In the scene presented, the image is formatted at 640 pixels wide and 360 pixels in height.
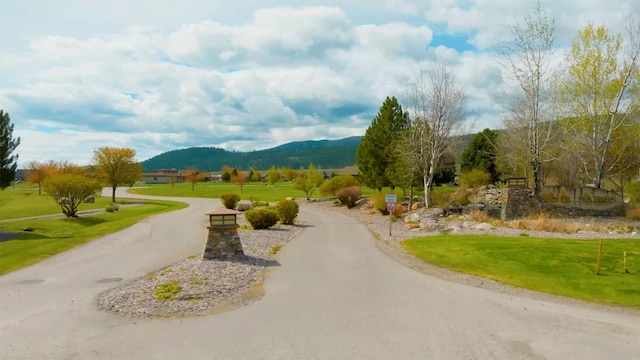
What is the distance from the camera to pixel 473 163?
66875 mm

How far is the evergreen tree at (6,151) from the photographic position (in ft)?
127

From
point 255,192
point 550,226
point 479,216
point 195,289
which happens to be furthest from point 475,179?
point 255,192

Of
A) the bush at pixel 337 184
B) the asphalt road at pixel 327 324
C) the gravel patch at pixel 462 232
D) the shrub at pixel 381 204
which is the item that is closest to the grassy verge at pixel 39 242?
the asphalt road at pixel 327 324

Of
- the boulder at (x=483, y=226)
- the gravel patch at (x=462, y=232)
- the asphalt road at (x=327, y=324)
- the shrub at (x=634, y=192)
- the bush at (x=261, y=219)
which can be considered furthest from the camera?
the shrub at (x=634, y=192)

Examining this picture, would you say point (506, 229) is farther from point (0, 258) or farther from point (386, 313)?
point (0, 258)

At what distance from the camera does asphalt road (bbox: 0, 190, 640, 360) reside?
8422mm

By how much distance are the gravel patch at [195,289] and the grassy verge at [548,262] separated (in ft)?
24.2

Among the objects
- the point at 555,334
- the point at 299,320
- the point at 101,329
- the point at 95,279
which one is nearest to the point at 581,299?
the point at 555,334

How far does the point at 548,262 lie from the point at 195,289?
1220 cm

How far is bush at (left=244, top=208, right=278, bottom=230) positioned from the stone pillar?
10896 millimetres

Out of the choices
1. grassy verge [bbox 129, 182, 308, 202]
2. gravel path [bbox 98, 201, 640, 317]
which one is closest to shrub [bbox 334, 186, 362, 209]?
grassy verge [bbox 129, 182, 308, 202]

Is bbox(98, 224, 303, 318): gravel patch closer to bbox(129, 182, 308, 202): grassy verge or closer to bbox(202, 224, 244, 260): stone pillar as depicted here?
bbox(202, 224, 244, 260): stone pillar

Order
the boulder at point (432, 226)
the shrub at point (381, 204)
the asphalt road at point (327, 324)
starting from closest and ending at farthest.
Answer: the asphalt road at point (327, 324) → the boulder at point (432, 226) → the shrub at point (381, 204)

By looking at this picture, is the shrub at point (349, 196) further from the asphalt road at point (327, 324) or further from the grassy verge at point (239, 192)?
the asphalt road at point (327, 324)
